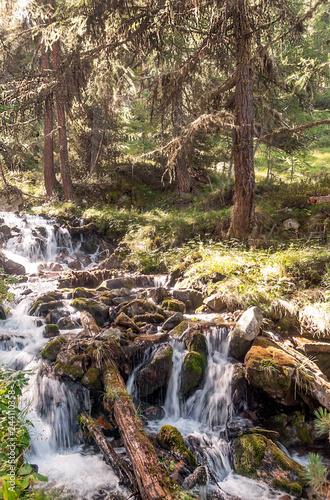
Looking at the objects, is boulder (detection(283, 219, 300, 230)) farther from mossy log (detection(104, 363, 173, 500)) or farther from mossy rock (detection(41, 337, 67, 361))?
mossy rock (detection(41, 337, 67, 361))

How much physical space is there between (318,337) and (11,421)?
505 centimetres

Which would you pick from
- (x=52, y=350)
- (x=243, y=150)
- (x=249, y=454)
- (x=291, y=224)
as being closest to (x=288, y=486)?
(x=249, y=454)

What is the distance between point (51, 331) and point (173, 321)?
103 inches

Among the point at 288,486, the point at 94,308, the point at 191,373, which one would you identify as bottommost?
the point at 288,486

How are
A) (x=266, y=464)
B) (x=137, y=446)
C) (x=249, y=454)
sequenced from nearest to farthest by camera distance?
(x=137, y=446) < (x=266, y=464) < (x=249, y=454)

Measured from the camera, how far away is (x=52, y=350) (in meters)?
5.46

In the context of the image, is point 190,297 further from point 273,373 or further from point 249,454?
point 249,454

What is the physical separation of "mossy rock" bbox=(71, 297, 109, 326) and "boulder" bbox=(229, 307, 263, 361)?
2.92 m

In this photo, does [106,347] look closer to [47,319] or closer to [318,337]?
[47,319]

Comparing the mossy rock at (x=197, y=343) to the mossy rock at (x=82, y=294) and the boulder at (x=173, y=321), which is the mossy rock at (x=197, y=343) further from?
the mossy rock at (x=82, y=294)

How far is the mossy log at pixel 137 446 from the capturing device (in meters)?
2.80

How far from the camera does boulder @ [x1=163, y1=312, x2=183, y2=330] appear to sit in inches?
252

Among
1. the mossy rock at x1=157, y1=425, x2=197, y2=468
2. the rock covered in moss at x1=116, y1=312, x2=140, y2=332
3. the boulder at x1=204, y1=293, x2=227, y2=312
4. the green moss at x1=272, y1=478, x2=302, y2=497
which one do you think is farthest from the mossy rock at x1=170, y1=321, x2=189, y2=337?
the green moss at x1=272, y1=478, x2=302, y2=497

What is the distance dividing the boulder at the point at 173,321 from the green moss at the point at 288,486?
3197mm
